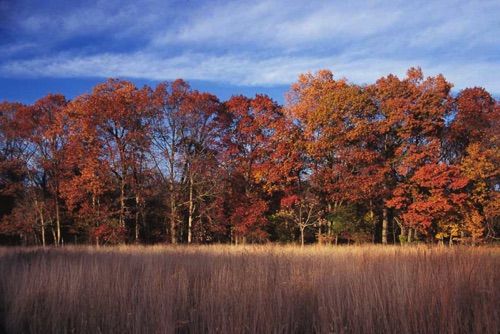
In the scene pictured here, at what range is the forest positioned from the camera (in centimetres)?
2138

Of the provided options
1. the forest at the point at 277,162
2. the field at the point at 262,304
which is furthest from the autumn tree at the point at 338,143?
the field at the point at 262,304

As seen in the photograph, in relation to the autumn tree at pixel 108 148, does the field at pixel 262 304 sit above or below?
below

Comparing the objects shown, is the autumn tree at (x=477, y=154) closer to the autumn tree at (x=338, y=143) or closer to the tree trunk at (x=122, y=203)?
the autumn tree at (x=338, y=143)

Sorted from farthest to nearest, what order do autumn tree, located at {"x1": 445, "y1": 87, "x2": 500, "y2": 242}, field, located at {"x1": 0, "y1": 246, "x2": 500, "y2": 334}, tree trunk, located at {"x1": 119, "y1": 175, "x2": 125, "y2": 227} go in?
tree trunk, located at {"x1": 119, "y1": 175, "x2": 125, "y2": 227} → autumn tree, located at {"x1": 445, "y1": 87, "x2": 500, "y2": 242} → field, located at {"x1": 0, "y1": 246, "x2": 500, "y2": 334}

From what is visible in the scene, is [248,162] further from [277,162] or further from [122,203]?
[122,203]

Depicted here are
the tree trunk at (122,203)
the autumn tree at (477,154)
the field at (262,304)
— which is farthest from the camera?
the tree trunk at (122,203)

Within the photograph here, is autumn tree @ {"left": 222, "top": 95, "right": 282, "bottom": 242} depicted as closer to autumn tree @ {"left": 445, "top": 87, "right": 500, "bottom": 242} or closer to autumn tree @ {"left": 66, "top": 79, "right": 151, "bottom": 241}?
autumn tree @ {"left": 66, "top": 79, "right": 151, "bottom": 241}

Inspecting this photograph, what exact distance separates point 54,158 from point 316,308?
24988mm

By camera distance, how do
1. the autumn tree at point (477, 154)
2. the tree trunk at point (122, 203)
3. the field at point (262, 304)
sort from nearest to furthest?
the field at point (262, 304), the autumn tree at point (477, 154), the tree trunk at point (122, 203)

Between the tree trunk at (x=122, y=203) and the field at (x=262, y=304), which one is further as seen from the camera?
the tree trunk at (x=122, y=203)

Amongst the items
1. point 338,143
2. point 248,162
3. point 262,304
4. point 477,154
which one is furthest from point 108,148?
point 477,154

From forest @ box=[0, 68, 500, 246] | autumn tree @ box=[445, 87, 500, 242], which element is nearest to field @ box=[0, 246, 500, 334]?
forest @ box=[0, 68, 500, 246]

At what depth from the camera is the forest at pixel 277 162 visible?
21375mm

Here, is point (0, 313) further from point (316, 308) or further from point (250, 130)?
A: point (250, 130)
